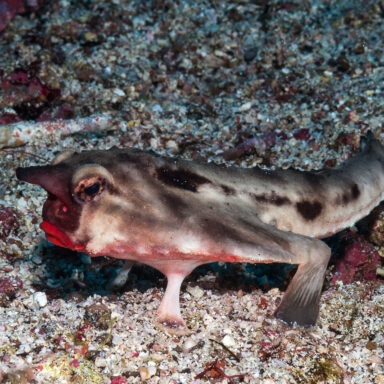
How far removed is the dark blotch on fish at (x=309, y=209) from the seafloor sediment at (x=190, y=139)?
72cm

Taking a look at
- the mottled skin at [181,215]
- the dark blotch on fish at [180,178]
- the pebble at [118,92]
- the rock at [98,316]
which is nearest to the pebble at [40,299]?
the rock at [98,316]

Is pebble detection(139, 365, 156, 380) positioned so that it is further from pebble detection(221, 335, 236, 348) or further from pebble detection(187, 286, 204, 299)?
pebble detection(187, 286, 204, 299)

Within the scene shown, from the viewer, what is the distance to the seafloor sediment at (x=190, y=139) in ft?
9.62

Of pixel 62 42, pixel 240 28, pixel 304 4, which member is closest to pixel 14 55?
pixel 62 42

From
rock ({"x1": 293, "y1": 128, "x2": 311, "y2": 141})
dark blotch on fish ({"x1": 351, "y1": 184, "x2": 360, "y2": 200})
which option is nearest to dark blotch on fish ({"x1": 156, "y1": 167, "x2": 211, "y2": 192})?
dark blotch on fish ({"x1": 351, "y1": 184, "x2": 360, "y2": 200})

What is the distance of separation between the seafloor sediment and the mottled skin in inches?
12.8

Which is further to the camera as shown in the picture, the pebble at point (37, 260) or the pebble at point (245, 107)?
the pebble at point (245, 107)

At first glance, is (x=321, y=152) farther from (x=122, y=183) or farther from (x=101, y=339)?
(x=101, y=339)

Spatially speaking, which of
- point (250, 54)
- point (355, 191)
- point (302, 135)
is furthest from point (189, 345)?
point (250, 54)

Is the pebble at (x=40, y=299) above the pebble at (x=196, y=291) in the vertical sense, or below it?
below

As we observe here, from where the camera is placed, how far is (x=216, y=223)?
120 inches

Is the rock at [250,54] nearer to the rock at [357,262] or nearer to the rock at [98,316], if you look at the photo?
the rock at [357,262]

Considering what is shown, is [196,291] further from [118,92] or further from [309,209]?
[118,92]

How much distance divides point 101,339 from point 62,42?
4.91m
